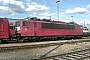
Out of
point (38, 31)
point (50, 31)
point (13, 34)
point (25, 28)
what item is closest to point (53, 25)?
point (50, 31)

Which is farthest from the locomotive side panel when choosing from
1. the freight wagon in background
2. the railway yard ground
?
the railway yard ground

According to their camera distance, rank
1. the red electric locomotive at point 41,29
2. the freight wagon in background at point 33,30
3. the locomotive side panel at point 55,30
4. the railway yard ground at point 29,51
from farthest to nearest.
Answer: the locomotive side panel at point 55,30, the red electric locomotive at point 41,29, the freight wagon in background at point 33,30, the railway yard ground at point 29,51

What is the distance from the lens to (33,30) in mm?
25594

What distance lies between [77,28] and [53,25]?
9.29 m

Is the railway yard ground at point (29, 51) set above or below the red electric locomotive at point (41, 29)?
below

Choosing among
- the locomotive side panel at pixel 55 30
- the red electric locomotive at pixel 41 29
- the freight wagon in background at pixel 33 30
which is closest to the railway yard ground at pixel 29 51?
the freight wagon in background at pixel 33 30

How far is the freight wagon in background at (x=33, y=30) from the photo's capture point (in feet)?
67.8

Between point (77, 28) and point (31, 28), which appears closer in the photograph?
point (31, 28)

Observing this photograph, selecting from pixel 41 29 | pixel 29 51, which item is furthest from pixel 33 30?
pixel 29 51

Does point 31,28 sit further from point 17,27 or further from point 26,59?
point 26,59

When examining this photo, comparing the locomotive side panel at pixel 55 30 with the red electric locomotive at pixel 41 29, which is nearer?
the red electric locomotive at pixel 41 29

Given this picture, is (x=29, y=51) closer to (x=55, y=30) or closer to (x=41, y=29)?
(x=41, y=29)

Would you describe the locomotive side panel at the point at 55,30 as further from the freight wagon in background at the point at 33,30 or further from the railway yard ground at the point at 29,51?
the railway yard ground at the point at 29,51

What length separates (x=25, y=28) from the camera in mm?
24828
